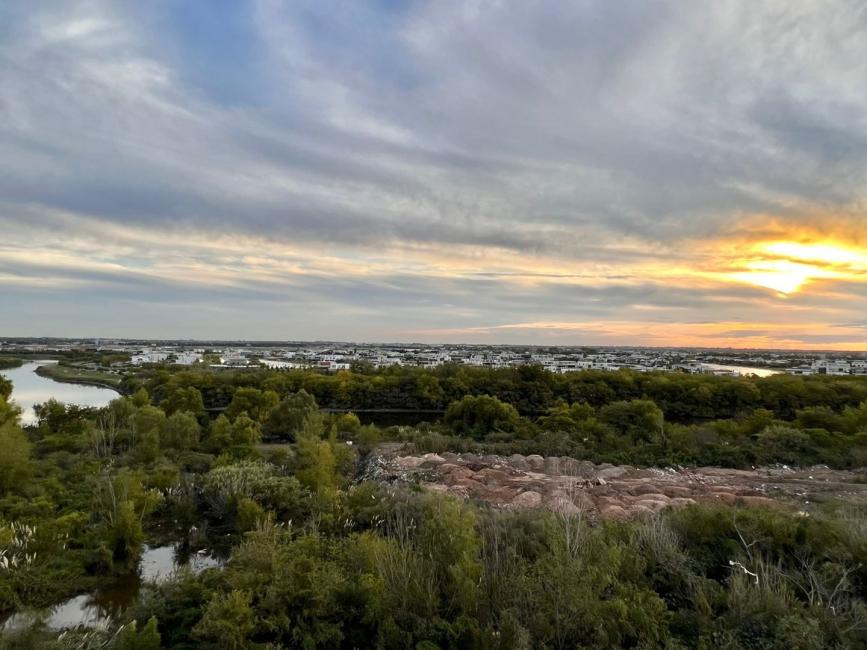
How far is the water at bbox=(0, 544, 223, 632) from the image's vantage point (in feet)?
25.4

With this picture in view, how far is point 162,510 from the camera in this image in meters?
13.5

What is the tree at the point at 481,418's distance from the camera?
104ft

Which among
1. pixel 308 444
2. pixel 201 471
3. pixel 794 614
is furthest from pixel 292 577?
pixel 201 471

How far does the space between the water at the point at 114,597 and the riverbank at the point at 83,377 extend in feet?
225

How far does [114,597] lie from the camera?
9.38 metres

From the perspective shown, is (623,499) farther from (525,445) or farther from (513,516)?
(525,445)

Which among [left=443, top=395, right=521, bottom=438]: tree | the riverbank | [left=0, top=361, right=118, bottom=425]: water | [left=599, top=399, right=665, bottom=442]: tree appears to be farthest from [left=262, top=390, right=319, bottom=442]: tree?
the riverbank

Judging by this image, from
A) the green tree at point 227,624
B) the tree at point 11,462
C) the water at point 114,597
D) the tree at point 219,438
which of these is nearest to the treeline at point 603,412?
the tree at point 219,438

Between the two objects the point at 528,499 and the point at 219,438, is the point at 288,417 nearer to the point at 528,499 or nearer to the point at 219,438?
the point at 219,438

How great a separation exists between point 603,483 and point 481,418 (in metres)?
19.0

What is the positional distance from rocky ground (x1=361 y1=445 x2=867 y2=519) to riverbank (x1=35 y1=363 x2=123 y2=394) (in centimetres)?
6672

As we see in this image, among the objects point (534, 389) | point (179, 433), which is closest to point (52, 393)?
point (179, 433)

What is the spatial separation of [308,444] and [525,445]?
38.4 feet

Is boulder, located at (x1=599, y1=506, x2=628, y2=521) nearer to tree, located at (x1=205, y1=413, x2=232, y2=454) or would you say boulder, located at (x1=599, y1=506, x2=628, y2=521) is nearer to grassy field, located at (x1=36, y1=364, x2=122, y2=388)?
tree, located at (x1=205, y1=413, x2=232, y2=454)
